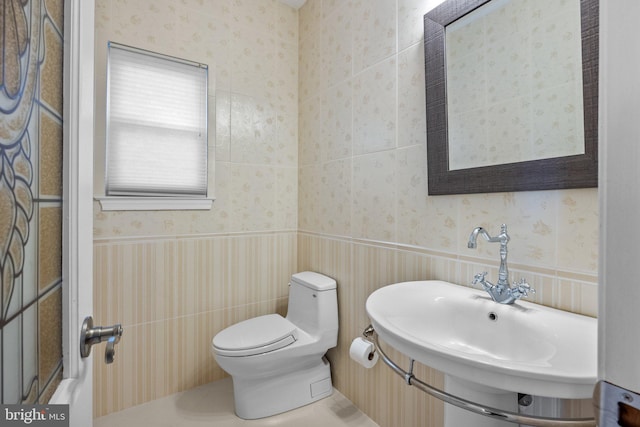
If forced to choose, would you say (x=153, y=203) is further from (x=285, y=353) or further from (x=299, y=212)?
(x=285, y=353)

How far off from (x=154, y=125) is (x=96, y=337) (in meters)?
1.43

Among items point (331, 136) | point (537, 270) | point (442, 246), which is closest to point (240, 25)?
point (331, 136)

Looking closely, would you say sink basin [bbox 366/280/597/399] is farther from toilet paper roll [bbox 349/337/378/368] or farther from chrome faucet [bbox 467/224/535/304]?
toilet paper roll [bbox 349/337/378/368]

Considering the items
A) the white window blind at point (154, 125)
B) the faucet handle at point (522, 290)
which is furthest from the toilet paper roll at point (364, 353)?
the white window blind at point (154, 125)

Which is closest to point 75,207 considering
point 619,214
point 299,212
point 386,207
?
point 619,214

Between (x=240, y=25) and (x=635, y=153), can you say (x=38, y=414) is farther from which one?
(x=240, y=25)

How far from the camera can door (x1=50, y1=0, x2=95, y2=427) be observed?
0.52 metres

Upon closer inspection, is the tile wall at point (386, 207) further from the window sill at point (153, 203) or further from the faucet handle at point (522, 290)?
the window sill at point (153, 203)

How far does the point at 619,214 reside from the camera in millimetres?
257

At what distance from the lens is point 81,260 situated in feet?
1.84

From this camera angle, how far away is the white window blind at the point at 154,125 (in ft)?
5.31

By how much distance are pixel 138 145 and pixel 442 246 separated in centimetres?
164

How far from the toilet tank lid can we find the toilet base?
0.48m


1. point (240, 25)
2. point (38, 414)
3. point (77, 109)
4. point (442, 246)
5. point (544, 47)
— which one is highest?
point (240, 25)
